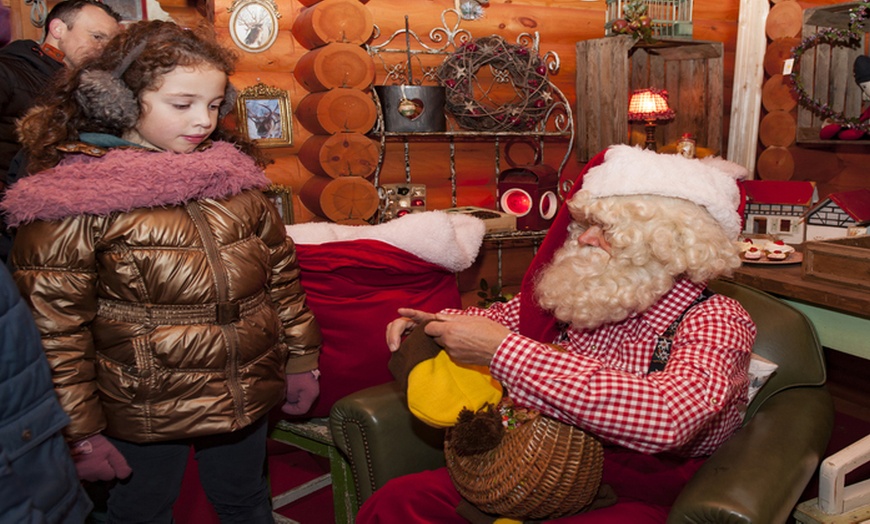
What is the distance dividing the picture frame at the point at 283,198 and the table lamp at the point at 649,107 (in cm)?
182

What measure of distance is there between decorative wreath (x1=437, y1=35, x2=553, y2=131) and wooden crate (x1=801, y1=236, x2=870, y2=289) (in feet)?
5.22

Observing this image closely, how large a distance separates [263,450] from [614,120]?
238 cm

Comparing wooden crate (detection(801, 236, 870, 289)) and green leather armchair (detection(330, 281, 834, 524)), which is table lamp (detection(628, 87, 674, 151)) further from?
green leather armchair (detection(330, 281, 834, 524))

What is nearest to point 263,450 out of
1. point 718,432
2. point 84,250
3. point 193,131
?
point 84,250

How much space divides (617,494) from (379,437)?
60 cm

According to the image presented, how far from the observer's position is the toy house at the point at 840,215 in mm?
2446

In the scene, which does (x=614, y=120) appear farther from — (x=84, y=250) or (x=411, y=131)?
(x=84, y=250)

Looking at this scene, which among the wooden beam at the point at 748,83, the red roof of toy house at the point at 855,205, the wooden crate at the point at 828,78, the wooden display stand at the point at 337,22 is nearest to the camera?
the red roof of toy house at the point at 855,205

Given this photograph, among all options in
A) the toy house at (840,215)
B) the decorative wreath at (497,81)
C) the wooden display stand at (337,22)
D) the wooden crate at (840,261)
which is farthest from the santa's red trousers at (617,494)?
the decorative wreath at (497,81)

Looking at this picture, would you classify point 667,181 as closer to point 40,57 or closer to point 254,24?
point 40,57

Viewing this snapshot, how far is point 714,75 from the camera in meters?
3.66

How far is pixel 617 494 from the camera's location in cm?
149

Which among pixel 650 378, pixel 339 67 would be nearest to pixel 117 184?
pixel 650 378

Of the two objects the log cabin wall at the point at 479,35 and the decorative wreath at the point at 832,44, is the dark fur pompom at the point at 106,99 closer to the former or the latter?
the log cabin wall at the point at 479,35
